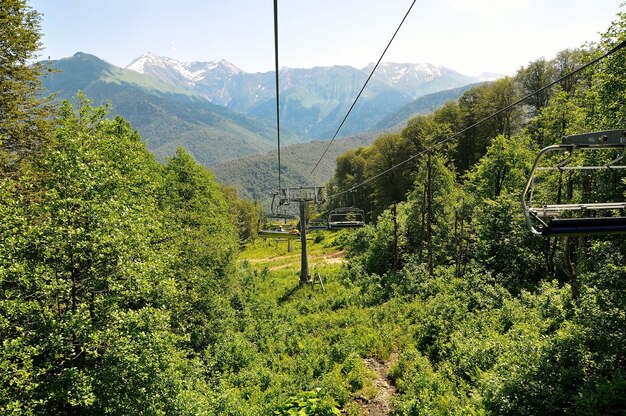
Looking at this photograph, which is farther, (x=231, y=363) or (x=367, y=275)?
(x=367, y=275)

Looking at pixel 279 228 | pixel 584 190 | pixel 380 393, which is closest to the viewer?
pixel 380 393

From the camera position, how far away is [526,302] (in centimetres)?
1798

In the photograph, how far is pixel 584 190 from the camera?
16.7 meters

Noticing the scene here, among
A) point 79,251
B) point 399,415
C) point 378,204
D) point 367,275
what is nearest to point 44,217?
point 79,251

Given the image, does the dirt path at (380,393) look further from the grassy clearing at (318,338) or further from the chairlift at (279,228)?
the chairlift at (279,228)

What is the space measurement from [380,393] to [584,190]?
45.7 ft

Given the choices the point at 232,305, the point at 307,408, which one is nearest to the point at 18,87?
the point at 307,408

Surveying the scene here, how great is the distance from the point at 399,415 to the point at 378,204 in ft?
161

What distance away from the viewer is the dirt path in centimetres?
1463

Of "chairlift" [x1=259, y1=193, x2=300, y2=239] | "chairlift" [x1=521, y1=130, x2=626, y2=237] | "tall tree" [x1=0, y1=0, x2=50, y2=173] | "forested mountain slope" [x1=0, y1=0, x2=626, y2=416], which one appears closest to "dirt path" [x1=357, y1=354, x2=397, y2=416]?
"forested mountain slope" [x1=0, y1=0, x2=626, y2=416]

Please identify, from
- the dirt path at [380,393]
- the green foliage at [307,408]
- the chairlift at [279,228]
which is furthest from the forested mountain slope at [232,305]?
the chairlift at [279,228]

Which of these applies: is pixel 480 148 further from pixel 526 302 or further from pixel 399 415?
pixel 399 415

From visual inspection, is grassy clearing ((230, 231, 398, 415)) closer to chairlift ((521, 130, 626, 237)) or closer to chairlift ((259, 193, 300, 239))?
chairlift ((259, 193, 300, 239))

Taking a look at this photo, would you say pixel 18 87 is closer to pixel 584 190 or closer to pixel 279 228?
pixel 279 228
